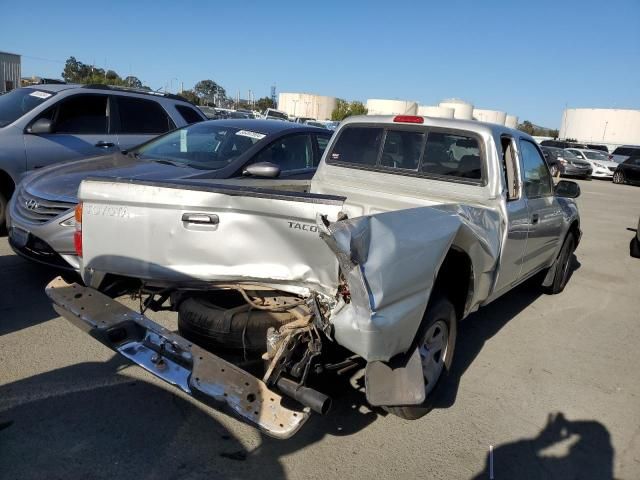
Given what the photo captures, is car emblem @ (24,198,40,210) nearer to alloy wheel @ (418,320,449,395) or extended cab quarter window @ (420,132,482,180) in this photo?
extended cab quarter window @ (420,132,482,180)

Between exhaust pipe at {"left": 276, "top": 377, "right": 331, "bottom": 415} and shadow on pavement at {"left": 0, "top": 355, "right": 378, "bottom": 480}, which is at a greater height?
exhaust pipe at {"left": 276, "top": 377, "right": 331, "bottom": 415}

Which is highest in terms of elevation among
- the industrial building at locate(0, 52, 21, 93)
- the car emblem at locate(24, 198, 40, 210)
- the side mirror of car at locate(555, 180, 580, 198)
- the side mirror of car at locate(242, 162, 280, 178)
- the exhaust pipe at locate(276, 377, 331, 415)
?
the industrial building at locate(0, 52, 21, 93)

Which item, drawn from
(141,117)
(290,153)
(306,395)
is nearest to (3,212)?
(141,117)

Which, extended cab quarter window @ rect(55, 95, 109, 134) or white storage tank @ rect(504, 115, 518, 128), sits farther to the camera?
white storage tank @ rect(504, 115, 518, 128)

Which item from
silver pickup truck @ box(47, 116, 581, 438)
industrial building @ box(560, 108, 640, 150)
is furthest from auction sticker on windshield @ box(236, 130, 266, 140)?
industrial building @ box(560, 108, 640, 150)

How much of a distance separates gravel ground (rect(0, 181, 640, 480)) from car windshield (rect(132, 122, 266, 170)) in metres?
1.89

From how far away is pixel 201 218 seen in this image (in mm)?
2967

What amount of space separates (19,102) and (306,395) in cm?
681

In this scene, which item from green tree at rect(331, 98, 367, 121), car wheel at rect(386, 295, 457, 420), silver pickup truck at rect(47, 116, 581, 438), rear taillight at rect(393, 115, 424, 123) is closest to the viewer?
silver pickup truck at rect(47, 116, 581, 438)

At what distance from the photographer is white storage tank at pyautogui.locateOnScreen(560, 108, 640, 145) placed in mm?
81438

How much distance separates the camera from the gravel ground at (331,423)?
2.80 m

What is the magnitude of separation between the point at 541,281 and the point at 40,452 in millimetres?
5486

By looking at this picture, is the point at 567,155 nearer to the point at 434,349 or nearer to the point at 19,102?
the point at 19,102

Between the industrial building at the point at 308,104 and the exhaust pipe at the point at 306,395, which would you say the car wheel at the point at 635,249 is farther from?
the industrial building at the point at 308,104
